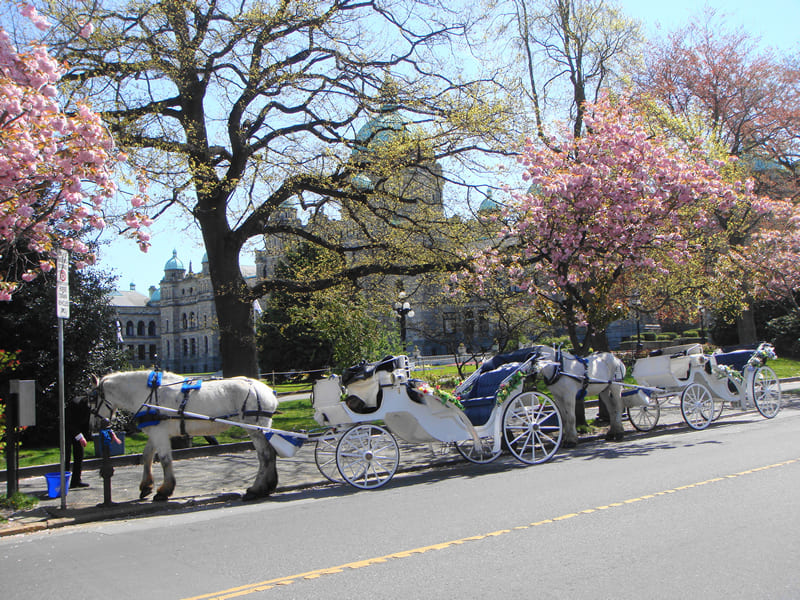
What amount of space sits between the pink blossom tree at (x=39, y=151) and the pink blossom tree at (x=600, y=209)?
28.5ft

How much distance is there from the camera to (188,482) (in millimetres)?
11250

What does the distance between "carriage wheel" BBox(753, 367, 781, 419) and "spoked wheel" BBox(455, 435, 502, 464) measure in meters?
6.96

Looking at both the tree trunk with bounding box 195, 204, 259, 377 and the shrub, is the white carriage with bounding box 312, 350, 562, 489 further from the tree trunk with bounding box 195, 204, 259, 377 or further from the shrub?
the shrub

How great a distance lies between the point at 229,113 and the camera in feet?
65.8

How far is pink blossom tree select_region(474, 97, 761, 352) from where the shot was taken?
14.6 meters

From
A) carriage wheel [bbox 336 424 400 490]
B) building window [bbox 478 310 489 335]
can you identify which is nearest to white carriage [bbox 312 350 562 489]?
carriage wheel [bbox 336 424 400 490]

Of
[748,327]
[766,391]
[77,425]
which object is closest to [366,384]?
[77,425]

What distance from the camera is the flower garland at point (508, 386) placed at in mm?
11055

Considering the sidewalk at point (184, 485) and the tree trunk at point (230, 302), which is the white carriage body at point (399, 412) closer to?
the sidewalk at point (184, 485)

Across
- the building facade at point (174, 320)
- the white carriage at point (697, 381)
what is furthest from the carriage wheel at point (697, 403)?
the building facade at point (174, 320)

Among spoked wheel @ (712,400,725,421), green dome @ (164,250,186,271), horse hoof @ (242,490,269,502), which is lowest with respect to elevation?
horse hoof @ (242,490,269,502)

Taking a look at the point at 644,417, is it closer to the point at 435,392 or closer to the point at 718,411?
the point at 718,411

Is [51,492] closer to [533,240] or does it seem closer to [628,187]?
[533,240]

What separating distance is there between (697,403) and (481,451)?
5744 millimetres
